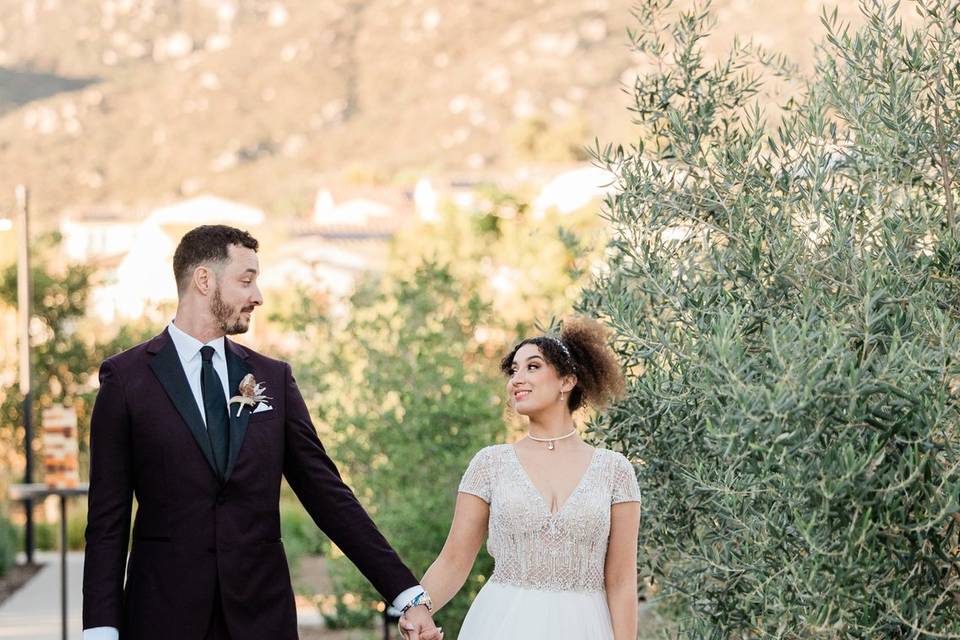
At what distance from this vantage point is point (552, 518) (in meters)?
4.52

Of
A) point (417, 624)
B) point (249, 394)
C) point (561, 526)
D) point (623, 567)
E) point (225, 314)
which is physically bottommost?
point (417, 624)

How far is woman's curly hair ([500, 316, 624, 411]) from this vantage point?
4.70 m

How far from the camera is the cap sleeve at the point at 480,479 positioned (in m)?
4.64

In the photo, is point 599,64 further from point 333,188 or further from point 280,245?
point 280,245

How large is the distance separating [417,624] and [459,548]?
27cm

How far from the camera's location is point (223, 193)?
84.2m

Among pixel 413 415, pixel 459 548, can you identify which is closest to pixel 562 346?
pixel 459 548

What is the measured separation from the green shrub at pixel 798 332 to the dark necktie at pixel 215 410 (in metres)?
1.17

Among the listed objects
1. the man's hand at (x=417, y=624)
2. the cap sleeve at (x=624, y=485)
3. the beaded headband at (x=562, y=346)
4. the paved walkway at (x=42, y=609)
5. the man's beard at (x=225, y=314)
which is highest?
the man's beard at (x=225, y=314)

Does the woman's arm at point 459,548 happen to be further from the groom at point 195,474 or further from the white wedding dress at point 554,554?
the groom at point 195,474

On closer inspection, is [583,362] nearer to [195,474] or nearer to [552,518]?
[552,518]

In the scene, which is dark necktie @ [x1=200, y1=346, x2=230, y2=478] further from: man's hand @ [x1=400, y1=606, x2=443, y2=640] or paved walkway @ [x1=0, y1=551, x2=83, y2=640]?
paved walkway @ [x1=0, y1=551, x2=83, y2=640]

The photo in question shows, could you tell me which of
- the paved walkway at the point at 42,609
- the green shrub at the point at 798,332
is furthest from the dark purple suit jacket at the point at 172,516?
the paved walkway at the point at 42,609

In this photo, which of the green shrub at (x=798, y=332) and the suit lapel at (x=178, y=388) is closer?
the green shrub at (x=798, y=332)
